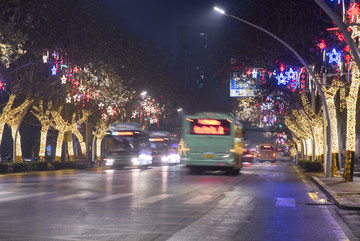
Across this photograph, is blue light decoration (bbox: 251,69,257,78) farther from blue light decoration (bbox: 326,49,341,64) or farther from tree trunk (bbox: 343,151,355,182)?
tree trunk (bbox: 343,151,355,182)

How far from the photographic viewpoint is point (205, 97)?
12319cm

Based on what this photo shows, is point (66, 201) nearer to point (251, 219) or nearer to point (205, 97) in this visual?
point (251, 219)

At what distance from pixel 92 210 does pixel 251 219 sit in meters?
4.06

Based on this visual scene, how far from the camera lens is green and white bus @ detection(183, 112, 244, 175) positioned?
36.6m

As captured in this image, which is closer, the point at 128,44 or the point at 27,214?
the point at 27,214

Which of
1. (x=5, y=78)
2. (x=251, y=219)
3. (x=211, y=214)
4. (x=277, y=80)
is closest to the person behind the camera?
(x=251, y=219)

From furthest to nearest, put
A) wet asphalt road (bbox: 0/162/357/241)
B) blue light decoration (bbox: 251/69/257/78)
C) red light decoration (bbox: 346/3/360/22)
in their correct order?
blue light decoration (bbox: 251/69/257/78) → red light decoration (bbox: 346/3/360/22) → wet asphalt road (bbox: 0/162/357/241)

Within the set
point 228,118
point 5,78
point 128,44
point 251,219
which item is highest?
point 128,44

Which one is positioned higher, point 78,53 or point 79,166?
point 78,53

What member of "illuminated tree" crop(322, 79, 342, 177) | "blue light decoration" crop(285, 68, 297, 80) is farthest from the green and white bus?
"illuminated tree" crop(322, 79, 342, 177)

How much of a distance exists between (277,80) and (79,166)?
22.1 m

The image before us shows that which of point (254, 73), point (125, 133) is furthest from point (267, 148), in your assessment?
point (254, 73)

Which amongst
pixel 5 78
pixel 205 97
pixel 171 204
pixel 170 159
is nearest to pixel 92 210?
pixel 171 204

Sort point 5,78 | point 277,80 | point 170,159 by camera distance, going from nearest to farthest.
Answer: point 5,78, point 277,80, point 170,159
